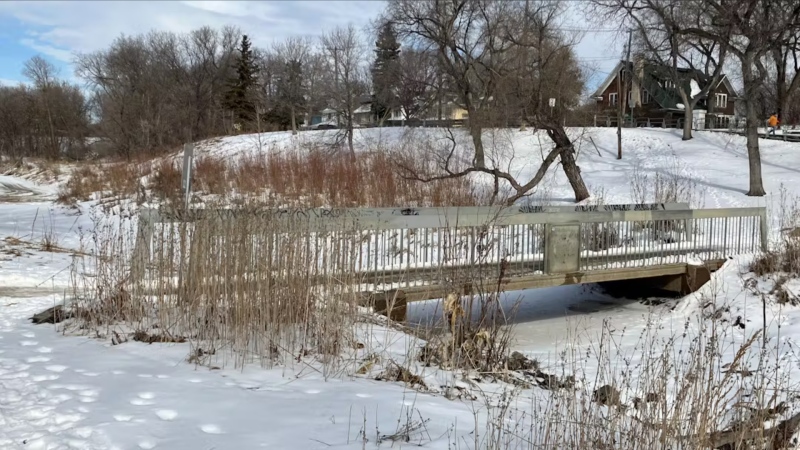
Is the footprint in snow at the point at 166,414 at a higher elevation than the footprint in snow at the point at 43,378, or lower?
lower

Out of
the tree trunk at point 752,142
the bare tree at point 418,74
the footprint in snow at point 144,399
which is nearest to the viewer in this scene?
the footprint in snow at point 144,399

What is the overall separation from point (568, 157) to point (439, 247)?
12.8m

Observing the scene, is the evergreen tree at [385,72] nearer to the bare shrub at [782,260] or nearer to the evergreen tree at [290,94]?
the evergreen tree at [290,94]

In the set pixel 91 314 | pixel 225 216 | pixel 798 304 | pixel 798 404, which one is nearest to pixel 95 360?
pixel 91 314

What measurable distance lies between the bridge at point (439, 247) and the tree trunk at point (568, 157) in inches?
216

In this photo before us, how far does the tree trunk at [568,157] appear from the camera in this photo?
1795cm

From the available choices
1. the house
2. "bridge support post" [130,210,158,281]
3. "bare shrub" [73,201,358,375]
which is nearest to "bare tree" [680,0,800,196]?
"bare shrub" [73,201,358,375]

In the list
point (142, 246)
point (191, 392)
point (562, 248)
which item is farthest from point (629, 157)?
point (191, 392)

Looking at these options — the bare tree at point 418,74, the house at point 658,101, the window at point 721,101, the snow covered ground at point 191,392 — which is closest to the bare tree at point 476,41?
the bare tree at point 418,74

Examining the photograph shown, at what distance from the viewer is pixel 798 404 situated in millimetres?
5082

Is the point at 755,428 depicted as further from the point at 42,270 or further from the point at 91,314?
the point at 42,270

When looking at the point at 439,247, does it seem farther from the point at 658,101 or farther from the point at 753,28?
the point at 658,101

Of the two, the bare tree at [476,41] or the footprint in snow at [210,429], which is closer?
the footprint in snow at [210,429]

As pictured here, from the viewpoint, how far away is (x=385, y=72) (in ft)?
117
